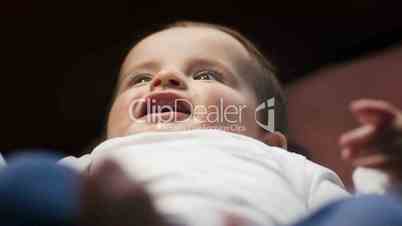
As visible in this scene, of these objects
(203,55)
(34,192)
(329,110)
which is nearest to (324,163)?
(329,110)

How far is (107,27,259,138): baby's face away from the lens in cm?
82

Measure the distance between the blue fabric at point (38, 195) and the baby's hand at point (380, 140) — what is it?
0.30m

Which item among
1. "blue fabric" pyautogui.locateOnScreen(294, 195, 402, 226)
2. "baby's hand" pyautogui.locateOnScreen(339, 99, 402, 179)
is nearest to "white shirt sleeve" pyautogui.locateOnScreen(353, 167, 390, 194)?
"baby's hand" pyautogui.locateOnScreen(339, 99, 402, 179)

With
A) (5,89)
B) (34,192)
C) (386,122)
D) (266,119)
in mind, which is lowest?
(34,192)

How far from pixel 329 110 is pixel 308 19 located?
0.47ft

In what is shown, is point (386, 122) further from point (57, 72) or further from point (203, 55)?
point (57, 72)

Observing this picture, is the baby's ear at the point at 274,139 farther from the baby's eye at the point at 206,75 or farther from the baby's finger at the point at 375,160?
the baby's finger at the point at 375,160

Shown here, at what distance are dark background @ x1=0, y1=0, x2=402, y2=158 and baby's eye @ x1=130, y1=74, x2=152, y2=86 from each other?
14 centimetres

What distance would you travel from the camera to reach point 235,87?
89cm

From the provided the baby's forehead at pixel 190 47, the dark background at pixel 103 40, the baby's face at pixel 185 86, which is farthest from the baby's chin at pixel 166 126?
the dark background at pixel 103 40

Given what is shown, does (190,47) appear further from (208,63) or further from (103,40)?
(103,40)

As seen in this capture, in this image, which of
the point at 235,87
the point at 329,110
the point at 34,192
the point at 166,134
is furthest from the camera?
the point at 329,110

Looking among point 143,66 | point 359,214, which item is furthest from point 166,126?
point 359,214

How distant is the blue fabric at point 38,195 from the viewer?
49 centimetres
